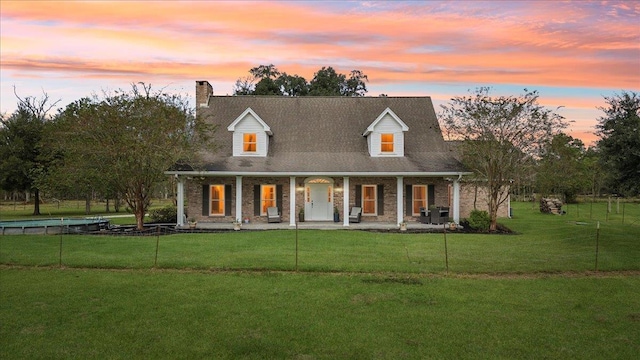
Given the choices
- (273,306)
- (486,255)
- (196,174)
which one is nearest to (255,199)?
(196,174)

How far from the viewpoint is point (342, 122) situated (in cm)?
2673

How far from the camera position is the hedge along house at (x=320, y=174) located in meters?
22.4

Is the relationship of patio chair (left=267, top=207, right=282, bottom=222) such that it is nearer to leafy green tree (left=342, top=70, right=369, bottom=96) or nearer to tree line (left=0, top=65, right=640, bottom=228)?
tree line (left=0, top=65, right=640, bottom=228)

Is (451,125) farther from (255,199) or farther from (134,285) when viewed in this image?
(134,285)

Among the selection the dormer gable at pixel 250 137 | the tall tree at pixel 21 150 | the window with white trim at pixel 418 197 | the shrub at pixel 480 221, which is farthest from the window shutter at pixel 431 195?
the tall tree at pixel 21 150

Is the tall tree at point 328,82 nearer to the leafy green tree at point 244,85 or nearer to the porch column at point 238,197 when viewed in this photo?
the leafy green tree at point 244,85

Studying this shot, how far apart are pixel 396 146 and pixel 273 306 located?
16.7 meters

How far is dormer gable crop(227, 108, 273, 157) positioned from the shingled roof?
44cm

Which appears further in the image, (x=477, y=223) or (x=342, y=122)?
(x=342, y=122)

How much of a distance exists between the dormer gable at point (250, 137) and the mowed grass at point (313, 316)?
511 inches

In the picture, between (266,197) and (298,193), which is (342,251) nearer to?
(298,193)

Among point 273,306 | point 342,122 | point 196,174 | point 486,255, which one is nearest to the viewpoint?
point 273,306

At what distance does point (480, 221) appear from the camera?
21578mm

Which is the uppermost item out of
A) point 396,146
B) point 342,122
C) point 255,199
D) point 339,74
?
point 339,74
